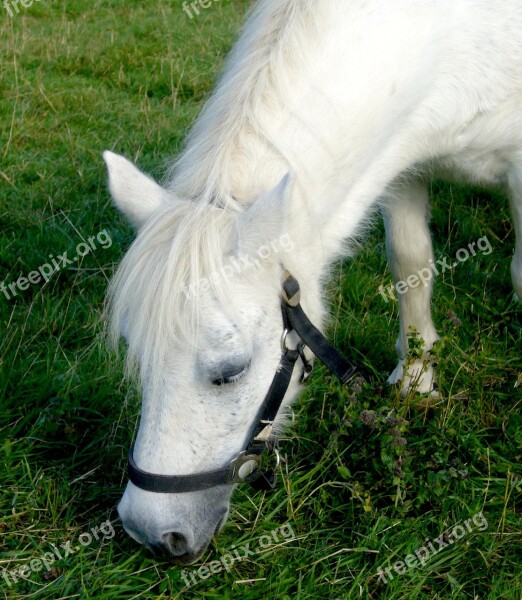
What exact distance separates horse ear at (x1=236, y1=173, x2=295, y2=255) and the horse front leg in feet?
4.78

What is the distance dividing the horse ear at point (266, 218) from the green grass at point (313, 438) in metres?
0.86

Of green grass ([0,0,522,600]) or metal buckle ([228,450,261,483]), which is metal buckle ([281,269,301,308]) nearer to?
metal buckle ([228,450,261,483])

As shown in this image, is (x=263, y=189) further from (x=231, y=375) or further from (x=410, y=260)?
(x=410, y=260)

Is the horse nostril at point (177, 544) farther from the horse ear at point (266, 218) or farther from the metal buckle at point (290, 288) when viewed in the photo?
the horse ear at point (266, 218)

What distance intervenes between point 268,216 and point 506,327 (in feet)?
6.59

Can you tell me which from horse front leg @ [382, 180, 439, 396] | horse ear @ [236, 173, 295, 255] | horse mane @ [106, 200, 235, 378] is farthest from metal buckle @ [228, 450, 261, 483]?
horse front leg @ [382, 180, 439, 396]

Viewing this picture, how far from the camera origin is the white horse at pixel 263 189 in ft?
6.58

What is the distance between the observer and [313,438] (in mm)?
2977

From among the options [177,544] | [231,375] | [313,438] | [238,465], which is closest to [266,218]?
[231,375]

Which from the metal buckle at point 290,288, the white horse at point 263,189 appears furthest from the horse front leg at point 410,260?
the metal buckle at point 290,288

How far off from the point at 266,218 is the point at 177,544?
1020 millimetres

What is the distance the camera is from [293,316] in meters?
2.21

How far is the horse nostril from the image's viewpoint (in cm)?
215

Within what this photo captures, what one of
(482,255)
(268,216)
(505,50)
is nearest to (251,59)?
(268,216)
